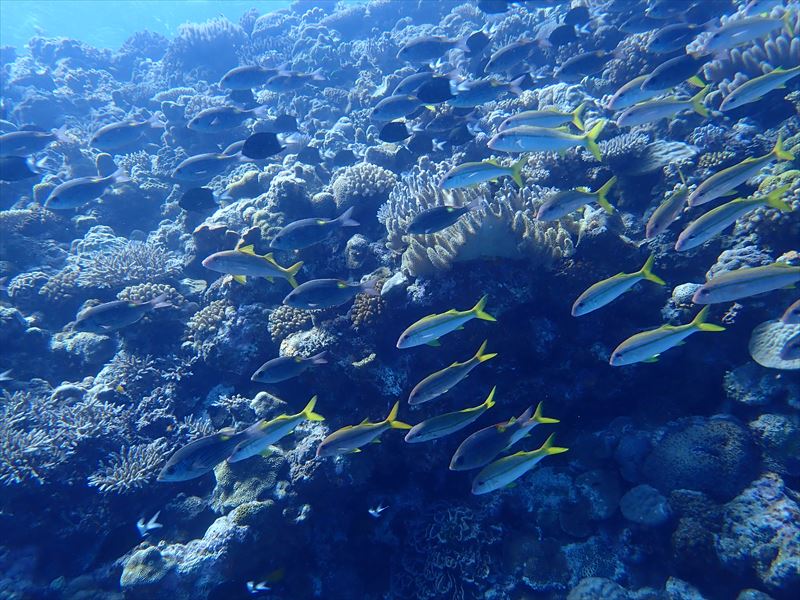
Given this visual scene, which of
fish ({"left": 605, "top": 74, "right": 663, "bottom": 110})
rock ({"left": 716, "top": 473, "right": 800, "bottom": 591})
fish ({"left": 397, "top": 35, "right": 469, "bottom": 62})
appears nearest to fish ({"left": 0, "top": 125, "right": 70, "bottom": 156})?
fish ({"left": 397, "top": 35, "right": 469, "bottom": 62})

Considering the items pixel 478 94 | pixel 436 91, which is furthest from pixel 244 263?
pixel 478 94

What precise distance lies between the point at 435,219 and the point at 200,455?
3.78 meters

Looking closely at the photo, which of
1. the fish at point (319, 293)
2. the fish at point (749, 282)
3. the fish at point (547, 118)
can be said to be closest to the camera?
the fish at point (749, 282)

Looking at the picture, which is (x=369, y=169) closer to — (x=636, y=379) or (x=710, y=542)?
(x=636, y=379)

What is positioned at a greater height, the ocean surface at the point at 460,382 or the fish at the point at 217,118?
the fish at the point at 217,118

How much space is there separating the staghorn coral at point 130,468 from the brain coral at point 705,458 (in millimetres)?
6595

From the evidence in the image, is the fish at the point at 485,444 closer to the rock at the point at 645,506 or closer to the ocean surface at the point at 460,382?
the ocean surface at the point at 460,382

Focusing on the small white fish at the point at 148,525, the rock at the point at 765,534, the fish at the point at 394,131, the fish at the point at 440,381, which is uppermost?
the fish at the point at 394,131

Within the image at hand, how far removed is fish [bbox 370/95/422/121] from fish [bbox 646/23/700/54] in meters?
4.68

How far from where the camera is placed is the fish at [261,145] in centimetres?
725

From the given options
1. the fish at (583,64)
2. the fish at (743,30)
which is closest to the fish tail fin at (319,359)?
the fish at (583,64)

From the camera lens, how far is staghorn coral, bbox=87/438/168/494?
5.64 meters

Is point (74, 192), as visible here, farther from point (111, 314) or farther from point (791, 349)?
point (791, 349)

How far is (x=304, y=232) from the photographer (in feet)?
18.2
